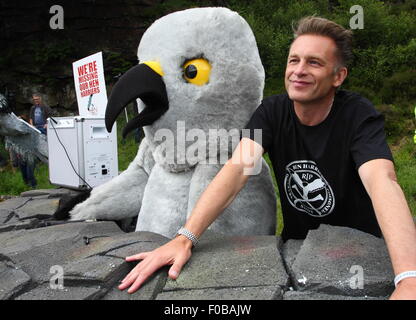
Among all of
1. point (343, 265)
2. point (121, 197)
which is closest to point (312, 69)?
point (343, 265)

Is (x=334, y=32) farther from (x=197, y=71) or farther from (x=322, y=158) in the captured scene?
(x=197, y=71)

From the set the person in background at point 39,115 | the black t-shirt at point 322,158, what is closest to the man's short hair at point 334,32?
the black t-shirt at point 322,158

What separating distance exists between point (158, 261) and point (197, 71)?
40.8 inches

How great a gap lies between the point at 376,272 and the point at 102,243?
1074 mm

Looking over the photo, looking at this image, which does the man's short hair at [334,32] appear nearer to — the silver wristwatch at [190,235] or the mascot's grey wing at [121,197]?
the silver wristwatch at [190,235]

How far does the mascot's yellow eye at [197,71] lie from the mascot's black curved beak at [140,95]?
0.14 metres

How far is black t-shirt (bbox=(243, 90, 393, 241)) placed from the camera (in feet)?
5.49

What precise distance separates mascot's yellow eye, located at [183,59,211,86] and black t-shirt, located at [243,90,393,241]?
34 centimetres

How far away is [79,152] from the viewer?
11.8 ft

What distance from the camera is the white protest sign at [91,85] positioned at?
14.0 ft

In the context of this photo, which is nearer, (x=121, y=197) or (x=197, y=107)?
(x=197, y=107)

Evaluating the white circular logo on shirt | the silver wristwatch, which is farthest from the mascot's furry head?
the silver wristwatch

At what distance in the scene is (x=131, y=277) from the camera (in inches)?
54.1

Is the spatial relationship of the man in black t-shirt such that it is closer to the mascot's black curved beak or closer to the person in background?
the mascot's black curved beak
